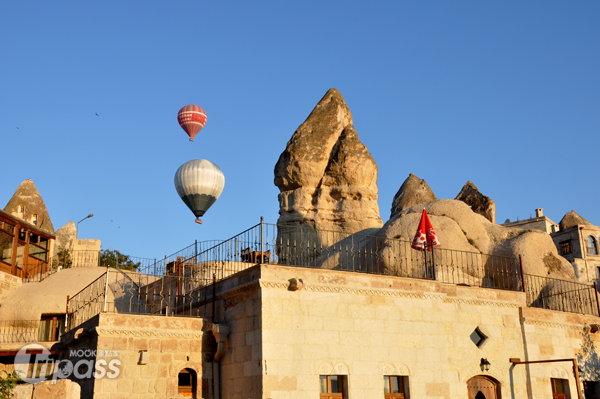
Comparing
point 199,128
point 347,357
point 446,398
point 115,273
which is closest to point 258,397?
point 347,357

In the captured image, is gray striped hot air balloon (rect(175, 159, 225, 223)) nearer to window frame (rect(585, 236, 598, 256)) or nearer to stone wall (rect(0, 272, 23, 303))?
stone wall (rect(0, 272, 23, 303))

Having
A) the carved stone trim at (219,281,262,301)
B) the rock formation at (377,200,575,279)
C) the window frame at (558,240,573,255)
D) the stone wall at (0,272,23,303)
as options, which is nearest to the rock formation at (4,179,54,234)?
the stone wall at (0,272,23,303)

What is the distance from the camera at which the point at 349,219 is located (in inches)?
1278

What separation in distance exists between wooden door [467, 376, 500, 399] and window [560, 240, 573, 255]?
39.1 meters

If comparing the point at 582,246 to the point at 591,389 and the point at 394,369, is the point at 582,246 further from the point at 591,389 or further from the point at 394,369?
the point at 394,369

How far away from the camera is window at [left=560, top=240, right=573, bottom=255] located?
165 feet

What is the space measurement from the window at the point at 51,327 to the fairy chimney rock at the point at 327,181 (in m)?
12.9

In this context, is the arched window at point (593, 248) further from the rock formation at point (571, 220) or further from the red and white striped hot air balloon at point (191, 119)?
the red and white striped hot air balloon at point (191, 119)

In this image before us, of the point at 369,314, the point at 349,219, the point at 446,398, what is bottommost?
the point at 446,398

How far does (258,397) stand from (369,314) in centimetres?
334

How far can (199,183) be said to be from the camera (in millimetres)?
25078

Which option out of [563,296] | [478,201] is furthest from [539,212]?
[563,296]

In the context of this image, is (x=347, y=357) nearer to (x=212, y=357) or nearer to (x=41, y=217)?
(x=212, y=357)

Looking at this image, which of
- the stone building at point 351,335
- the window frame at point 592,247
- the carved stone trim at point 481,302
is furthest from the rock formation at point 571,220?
the carved stone trim at point 481,302
